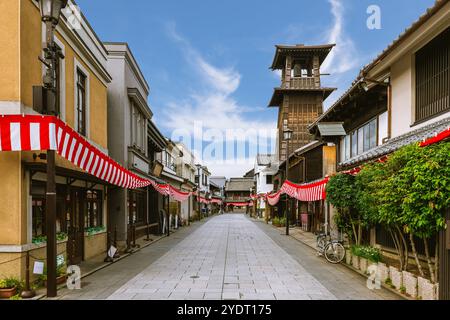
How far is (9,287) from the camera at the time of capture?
291 inches

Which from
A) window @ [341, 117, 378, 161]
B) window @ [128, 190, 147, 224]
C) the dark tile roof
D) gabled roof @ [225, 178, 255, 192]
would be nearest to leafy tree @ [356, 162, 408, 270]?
the dark tile roof

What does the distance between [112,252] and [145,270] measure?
209 centimetres

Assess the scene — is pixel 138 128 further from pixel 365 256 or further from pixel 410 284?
pixel 410 284

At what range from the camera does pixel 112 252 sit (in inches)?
480

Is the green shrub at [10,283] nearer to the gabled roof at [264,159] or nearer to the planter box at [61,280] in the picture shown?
the planter box at [61,280]

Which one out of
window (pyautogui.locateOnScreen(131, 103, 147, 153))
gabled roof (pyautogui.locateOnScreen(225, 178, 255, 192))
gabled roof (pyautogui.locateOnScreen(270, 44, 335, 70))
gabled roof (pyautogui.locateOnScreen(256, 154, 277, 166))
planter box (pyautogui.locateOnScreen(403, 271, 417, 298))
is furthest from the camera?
gabled roof (pyautogui.locateOnScreen(225, 178, 255, 192))

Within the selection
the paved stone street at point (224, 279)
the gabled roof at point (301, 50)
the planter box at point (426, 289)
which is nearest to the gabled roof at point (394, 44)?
the planter box at point (426, 289)

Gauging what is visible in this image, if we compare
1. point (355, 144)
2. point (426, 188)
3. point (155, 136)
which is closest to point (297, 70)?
point (155, 136)

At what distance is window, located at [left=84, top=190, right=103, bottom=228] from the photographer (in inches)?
525

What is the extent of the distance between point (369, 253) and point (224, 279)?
4297 millimetres

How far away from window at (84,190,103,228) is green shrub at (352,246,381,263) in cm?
997

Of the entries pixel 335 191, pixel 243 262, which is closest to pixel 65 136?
pixel 243 262

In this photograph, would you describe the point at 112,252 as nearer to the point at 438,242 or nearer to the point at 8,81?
the point at 8,81

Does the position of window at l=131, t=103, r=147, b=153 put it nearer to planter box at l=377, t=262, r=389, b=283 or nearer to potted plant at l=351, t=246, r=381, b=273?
potted plant at l=351, t=246, r=381, b=273
